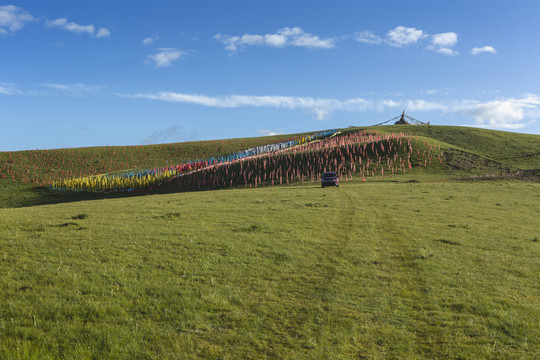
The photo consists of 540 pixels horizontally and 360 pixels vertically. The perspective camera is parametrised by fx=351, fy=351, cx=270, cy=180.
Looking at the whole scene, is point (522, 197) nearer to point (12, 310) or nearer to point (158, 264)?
point (158, 264)

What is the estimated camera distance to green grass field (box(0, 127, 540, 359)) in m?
8.77

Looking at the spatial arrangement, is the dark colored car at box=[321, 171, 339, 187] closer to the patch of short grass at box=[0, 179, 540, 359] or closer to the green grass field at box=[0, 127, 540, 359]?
the green grass field at box=[0, 127, 540, 359]

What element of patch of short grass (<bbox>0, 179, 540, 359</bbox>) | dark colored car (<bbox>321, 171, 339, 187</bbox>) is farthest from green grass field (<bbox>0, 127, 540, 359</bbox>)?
dark colored car (<bbox>321, 171, 339, 187</bbox>)

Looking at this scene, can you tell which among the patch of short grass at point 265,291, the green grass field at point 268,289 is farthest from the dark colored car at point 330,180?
the patch of short grass at point 265,291

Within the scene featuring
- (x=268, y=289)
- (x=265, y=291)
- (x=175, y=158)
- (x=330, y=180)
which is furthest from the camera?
(x=175, y=158)

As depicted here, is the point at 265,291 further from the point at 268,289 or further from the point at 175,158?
the point at 175,158

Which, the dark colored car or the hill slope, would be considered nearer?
the dark colored car

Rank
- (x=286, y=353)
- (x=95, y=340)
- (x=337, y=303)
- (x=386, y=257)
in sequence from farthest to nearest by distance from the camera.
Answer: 1. (x=386, y=257)
2. (x=337, y=303)
3. (x=95, y=340)
4. (x=286, y=353)

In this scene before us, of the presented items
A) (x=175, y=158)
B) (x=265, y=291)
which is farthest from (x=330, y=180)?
(x=175, y=158)

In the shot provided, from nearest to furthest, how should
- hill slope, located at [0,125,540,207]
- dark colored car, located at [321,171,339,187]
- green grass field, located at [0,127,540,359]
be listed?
green grass field, located at [0,127,540,359] → dark colored car, located at [321,171,339,187] → hill slope, located at [0,125,540,207]

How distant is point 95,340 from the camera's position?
8852 mm

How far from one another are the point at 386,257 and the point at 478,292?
4.19 m

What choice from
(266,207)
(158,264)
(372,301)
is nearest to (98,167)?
(266,207)

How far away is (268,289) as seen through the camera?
1193 centimetres
